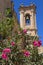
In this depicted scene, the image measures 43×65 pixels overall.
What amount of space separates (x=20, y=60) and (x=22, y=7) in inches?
785

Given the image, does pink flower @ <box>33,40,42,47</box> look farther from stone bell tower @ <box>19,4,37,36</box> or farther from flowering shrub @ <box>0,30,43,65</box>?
stone bell tower @ <box>19,4,37,36</box>

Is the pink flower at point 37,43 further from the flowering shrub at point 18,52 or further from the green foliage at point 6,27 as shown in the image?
the green foliage at point 6,27

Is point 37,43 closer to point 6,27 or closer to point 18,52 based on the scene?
point 18,52

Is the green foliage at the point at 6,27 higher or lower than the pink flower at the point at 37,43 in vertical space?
higher

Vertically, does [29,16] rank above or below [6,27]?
below

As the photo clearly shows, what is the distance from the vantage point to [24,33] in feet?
35.0

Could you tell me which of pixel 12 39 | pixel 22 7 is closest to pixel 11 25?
pixel 12 39

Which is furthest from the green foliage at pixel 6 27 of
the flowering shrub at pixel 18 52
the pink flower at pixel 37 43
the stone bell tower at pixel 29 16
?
the stone bell tower at pixel 29 16

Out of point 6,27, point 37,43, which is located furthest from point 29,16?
point 37,43

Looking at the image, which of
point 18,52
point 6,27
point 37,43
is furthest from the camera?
point 6,27

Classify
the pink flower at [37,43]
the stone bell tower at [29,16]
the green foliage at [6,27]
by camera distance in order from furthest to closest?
1. the stone bell tower at [29,16]
2. the green foliage at [6,27]
3. the pink flower at [37,43]

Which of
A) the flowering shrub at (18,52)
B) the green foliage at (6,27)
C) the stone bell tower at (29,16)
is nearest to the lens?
the flowering shrub at (18,52)

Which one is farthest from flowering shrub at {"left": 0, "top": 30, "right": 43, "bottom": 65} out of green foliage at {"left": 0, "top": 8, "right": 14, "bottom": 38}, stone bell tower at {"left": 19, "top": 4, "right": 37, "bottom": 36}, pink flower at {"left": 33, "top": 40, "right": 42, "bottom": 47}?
stone bell tower at {"left": 19, "top": 4, "right": 37, "bottom": 36}

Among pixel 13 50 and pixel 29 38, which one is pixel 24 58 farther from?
pixel 29 38
